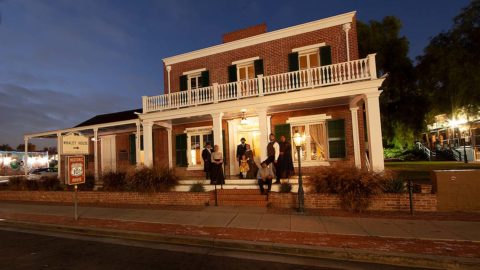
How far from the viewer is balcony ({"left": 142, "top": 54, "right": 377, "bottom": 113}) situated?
406 inches

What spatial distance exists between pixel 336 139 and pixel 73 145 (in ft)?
32.2

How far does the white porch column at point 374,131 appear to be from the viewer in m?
9.57

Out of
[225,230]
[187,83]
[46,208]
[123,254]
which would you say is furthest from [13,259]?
[187,83]

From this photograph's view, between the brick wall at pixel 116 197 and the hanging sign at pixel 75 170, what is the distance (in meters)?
2.67

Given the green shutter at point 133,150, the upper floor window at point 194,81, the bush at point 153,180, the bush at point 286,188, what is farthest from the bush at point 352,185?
the green shutter at point 133,150

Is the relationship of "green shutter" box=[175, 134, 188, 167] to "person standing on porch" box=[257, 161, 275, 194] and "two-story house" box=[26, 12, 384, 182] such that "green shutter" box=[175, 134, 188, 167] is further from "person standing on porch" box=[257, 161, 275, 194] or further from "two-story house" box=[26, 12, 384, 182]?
"person standing on porch" box=[257, 161, 275, 194]

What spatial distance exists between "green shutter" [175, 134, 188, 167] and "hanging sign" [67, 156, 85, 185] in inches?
261

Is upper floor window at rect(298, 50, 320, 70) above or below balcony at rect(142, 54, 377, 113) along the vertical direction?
above

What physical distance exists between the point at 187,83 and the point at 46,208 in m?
8.69

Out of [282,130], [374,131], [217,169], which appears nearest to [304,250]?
[217,169]

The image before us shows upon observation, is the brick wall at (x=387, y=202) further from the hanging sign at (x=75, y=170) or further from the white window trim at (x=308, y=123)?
the hanging sign at (x=75, y=170)

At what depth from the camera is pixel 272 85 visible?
11.4 m

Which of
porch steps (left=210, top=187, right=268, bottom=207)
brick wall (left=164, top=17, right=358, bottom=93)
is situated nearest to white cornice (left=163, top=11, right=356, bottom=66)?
Result: brick wall (left=164, top=17, right=358, bottom=93)

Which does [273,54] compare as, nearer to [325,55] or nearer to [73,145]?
[325,55]
